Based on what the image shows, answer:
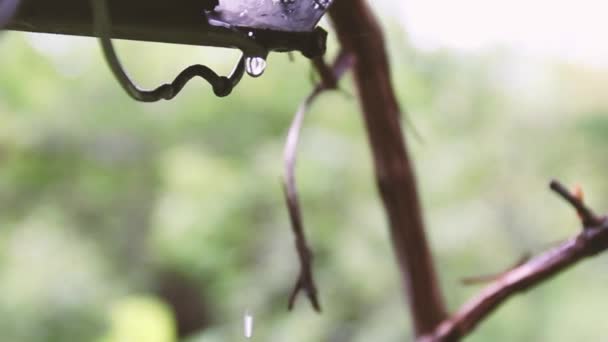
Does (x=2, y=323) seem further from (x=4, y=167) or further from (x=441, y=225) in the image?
(x=441, y=225)

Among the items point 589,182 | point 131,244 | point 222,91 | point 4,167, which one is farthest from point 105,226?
point 222,91

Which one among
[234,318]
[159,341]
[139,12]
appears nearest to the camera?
[139,12]

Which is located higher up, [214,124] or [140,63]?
[140,63]

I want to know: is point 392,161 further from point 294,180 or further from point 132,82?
point 132,82

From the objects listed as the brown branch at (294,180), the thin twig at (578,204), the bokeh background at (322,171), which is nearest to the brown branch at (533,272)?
the thin twig at (578,204)

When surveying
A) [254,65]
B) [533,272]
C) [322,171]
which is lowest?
[322,171]

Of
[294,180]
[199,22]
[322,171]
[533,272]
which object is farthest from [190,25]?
[322,171]

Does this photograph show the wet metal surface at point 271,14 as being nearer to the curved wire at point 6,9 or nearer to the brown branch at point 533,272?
the curved wire at point 6,9
